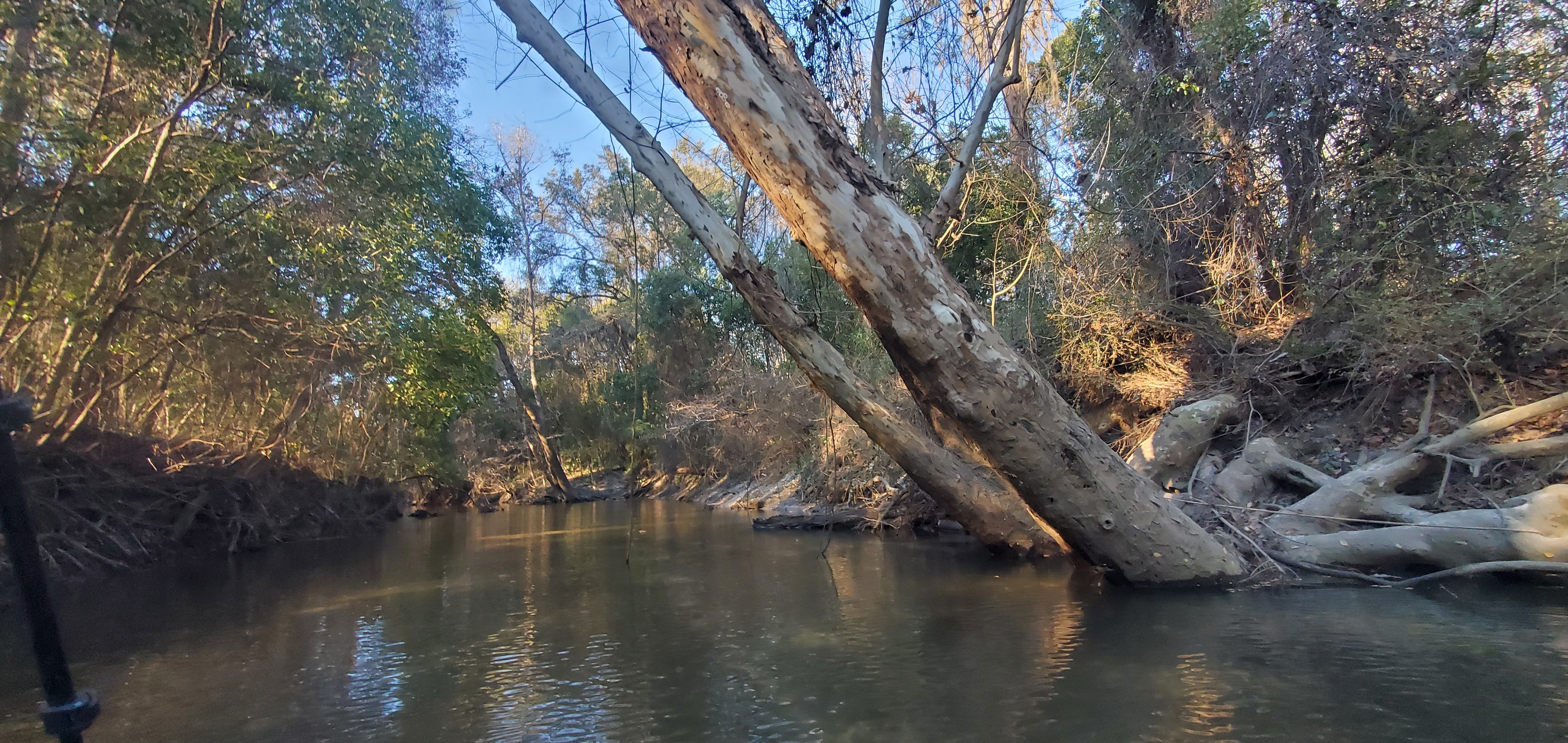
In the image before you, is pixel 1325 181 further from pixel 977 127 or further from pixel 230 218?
pixel 230 218

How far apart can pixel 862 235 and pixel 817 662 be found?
8.56 feet

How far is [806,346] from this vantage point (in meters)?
6.27

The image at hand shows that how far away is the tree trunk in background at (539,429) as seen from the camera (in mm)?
25281

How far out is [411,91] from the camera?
11.1 metres

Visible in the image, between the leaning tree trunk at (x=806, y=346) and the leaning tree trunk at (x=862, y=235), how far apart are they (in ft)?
2.45

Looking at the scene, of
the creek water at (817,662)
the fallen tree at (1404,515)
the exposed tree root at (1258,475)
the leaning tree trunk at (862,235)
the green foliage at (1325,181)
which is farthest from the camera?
the exposed tree root at (1258,475)

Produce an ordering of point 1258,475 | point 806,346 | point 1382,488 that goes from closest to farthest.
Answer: point 806,346 → point 1382,488 → point 1258,475

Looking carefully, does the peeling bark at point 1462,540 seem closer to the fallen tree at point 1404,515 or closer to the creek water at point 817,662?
the fallen tree at point 1404,515

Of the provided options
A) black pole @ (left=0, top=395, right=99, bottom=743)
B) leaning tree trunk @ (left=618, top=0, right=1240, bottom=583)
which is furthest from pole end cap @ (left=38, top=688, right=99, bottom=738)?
leaning tree trunk @ (left=618, top=0, right=1240, bottom=583)

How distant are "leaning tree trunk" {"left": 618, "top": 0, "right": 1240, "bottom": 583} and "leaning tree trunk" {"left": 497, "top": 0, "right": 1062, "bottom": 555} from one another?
29.4 inches

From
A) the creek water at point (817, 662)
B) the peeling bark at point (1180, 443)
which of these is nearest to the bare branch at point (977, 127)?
the creek water at point (817, 662)

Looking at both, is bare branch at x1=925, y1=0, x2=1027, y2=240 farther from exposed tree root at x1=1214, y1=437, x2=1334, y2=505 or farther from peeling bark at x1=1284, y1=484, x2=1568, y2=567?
exposed tree root at x1=1214, y1=437, x2=1334, y2=505

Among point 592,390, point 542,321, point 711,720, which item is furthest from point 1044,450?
point 542,321

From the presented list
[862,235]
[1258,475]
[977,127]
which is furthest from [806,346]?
[1258,475]
